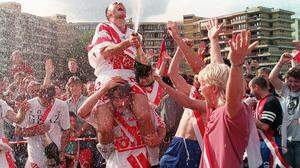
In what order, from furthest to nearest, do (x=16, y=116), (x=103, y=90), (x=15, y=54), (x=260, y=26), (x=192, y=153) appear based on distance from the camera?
(x=260, y=26), (x=15, y=54), (x=16, y=116), (x=103, y=90), (x=192, y=153)

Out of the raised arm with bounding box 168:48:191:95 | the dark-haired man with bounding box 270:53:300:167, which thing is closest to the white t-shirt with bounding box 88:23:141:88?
the raised arm with bounding box 168:48:191:95

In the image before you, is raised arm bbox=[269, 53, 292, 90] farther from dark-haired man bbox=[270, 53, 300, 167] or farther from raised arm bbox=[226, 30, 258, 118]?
raised arm bbox=[226, 30, 258, 118]

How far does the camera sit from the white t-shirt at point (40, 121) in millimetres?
8508

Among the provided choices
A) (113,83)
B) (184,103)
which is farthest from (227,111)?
(113,83)

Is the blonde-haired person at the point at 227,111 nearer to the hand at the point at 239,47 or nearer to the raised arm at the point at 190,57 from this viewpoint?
the hand at the point at 239,47

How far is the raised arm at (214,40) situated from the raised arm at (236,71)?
4.31 feet

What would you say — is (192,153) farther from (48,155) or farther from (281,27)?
(281,27)

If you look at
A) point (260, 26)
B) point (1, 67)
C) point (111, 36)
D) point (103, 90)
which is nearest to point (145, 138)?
point (103, 90)

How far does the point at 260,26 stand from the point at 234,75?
136894mm

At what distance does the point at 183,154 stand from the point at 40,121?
3.32m

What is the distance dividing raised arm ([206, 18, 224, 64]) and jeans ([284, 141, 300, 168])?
2784 millimetres

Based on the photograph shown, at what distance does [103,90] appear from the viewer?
254 inches

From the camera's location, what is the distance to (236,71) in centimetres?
412

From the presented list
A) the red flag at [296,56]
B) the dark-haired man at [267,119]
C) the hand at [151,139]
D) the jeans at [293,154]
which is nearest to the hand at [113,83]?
the hand at [151,139]
